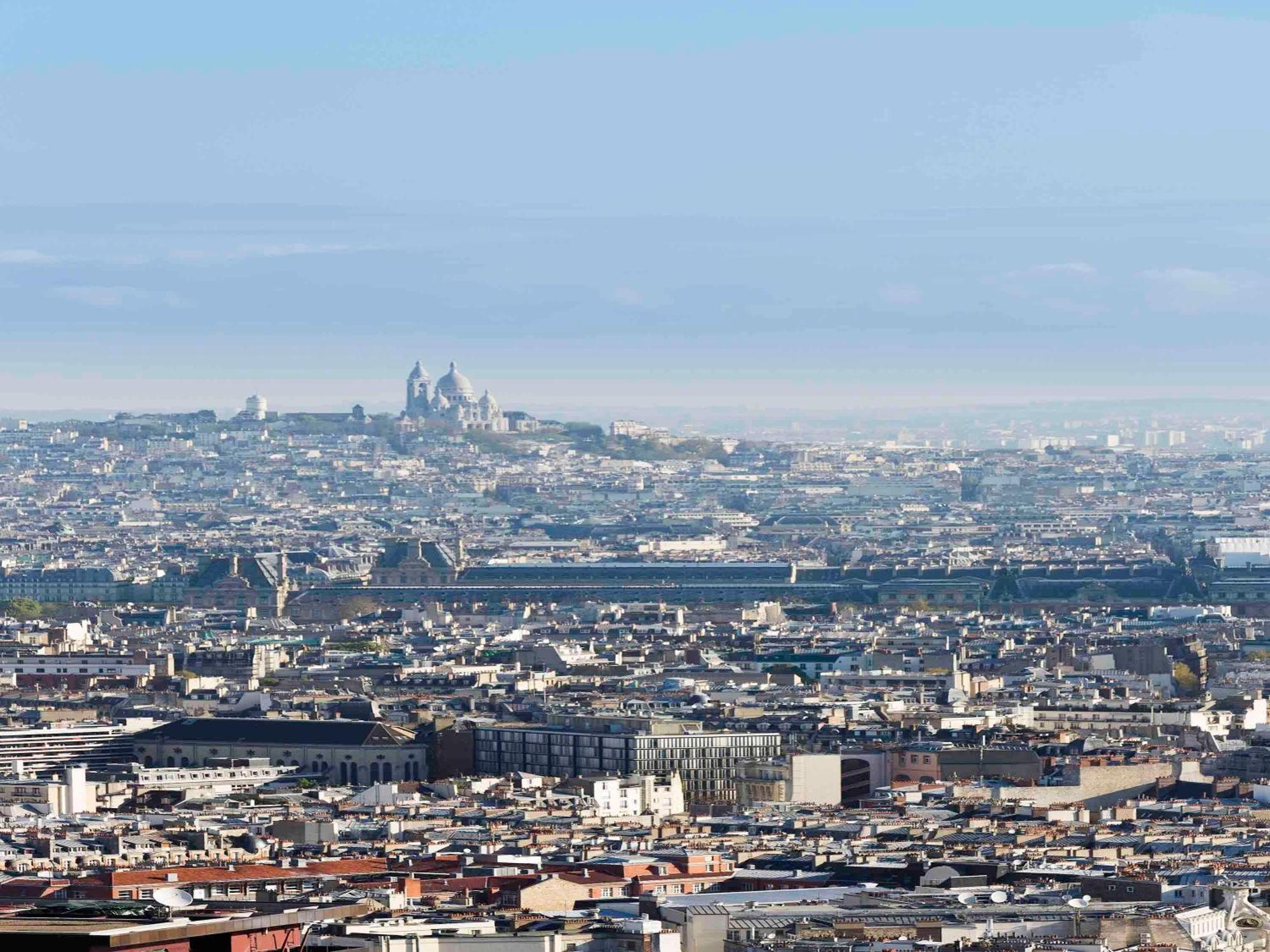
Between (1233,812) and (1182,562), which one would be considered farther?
(1182,562)

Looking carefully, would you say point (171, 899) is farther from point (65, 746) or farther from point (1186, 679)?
point (1186, 679)

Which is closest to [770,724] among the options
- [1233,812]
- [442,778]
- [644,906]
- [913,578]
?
[442,778]

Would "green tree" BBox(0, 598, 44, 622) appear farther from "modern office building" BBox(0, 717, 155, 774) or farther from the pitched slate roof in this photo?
the pitched slate roof

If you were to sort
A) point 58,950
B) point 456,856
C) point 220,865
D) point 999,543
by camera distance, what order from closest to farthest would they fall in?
1. point 58,950
2. point 220,865
3. point 456,856
4. point 999,543

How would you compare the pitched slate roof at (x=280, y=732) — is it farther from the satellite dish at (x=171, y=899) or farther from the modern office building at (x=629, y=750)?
the satellite dish at (x=171, y=899)

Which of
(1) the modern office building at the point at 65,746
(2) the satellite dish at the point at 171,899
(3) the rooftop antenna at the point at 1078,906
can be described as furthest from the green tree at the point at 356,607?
(2) the satellite dish at the point at 171,899

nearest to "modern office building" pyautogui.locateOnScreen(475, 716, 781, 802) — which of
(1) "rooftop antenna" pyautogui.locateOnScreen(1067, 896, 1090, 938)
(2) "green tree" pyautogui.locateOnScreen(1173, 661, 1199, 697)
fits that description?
(2) "green tree" pyautogui.locateOnScreen(1173, 661, 1199, 697)

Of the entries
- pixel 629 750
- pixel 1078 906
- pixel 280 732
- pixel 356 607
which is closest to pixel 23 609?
pixel 356 607

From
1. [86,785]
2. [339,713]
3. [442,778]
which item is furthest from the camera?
[339,713]

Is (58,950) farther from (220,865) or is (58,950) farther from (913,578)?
(913,578)
